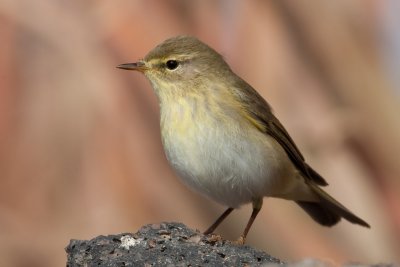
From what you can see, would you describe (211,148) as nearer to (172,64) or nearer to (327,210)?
(172,64)

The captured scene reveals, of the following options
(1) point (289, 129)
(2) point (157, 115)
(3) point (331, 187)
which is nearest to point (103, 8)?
(2) point (157, 115)

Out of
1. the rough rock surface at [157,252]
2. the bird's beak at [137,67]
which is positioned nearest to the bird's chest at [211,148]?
the bird's beak at [137,67]

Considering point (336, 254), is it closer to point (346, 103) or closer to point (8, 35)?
point (346, 103)

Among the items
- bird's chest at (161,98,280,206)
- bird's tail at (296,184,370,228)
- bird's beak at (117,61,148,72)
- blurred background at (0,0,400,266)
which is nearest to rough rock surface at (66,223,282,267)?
bird's chest at (161,98,280,206)

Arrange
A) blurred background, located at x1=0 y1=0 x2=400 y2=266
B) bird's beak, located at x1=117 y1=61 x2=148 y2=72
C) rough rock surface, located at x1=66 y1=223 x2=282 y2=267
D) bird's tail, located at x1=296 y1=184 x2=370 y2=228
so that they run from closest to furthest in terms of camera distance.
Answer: rough rock surface, located at x1=66 y1=223 x2=282 y2=267
bird's beak, located at x1=117 y1=61 x2=148 y2=72
bird's tail, located at x1=296 y1=184 x2=370 y2=228
blurred background, located at x1=0 y1=0 x2=400 y2=266

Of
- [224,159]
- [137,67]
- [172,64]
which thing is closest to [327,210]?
[224,159]

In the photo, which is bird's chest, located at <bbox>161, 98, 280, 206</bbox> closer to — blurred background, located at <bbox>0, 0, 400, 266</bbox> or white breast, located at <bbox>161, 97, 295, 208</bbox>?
white breast, located at <bbox>161, 97, 295, 208</bbox>
